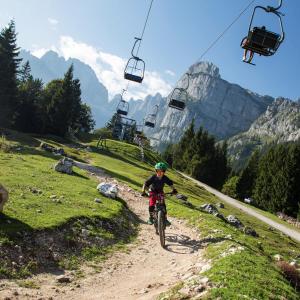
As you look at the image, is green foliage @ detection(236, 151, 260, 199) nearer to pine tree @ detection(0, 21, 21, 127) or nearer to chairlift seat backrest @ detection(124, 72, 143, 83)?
pine tree @ detection(0, 21, 21, 127)

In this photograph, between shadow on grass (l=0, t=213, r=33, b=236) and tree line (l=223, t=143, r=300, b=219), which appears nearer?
shadow on grass (l=0, t=213, r=33, b=236)

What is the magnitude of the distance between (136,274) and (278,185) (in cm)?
7742

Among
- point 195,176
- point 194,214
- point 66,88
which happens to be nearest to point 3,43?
point 66,88

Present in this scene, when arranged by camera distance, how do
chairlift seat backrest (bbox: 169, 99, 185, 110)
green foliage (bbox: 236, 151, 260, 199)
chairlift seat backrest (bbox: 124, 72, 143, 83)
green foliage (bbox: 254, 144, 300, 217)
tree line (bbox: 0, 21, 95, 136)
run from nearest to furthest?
1. chairlift seat backrest (bbox: 124, 72, 143, 83)
2. chairlift seat backrest (bbox: 169, 99, 185, 110)
3. green foliage (bbox: 254, 144, 300, 217)
4. tree line (bbox: 0, 21, 95, 136)
5. green foliage (bbox: 236, 151, 260, 199)

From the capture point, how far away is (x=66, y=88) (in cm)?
10650

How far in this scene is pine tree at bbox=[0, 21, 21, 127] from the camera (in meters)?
87.3

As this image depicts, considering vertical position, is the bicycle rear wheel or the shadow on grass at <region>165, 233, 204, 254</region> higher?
the bicycle rear wheel

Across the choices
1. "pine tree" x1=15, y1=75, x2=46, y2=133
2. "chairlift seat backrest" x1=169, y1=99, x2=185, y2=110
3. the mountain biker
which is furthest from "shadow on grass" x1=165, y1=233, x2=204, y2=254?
"pine tree" x1=15, y1=75, x2=46, y2=133

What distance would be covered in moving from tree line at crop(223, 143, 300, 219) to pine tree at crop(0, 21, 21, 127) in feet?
177

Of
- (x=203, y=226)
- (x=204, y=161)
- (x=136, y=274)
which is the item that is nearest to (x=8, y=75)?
(x=204, y=161)

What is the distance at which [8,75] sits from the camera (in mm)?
87812

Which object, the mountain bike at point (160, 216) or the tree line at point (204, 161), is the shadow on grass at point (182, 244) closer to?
the mountain bike at point (160, 216)

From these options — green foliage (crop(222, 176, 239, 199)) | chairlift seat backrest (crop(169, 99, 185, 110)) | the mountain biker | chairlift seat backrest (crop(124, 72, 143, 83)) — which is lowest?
green foliage (crop(222, 176, 239, 199))

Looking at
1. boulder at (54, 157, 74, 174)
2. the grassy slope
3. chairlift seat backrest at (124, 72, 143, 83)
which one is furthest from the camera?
chairlift seat backrest at (124, 72, 143, 83)
